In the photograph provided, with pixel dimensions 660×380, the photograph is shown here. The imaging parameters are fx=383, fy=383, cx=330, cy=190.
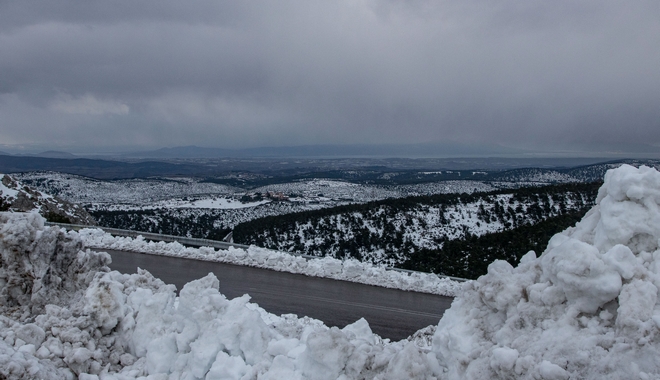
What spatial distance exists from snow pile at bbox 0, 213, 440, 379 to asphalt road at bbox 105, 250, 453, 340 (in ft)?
14.8

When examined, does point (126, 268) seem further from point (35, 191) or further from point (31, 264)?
point (35, 191)

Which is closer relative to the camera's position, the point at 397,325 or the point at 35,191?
the point at 397,325

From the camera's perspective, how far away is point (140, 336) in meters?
7.02

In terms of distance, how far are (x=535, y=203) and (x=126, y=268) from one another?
4386 centimetres

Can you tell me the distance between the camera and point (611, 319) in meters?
4.50

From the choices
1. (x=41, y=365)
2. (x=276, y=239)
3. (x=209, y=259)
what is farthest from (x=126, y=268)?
(x=276, y=239)

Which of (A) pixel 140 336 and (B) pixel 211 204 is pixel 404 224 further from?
(B) pixel 211 204

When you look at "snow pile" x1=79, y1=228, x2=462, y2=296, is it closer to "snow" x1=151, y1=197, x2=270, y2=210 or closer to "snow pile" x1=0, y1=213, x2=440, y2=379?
"snow pile" x1=0, y1=213, x2=440, y2=379

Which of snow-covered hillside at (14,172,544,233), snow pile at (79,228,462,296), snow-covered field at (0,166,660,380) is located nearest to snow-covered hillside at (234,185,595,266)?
snow pile at (79,228,462,296)

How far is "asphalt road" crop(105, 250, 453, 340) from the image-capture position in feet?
38.0

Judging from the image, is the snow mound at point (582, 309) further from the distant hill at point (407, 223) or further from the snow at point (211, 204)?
the snow at point (211, 204)

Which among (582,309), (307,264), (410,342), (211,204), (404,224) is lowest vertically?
(211,204)

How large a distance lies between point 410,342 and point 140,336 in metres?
4.86

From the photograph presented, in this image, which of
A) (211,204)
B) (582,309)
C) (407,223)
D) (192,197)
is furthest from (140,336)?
(192,197)
